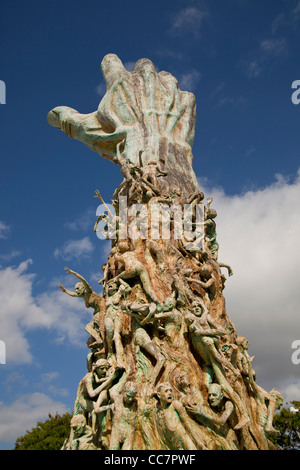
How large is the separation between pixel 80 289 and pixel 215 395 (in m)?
3.15

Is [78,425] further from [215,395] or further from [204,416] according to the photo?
[215,395]

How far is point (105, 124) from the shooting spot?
41.2ft

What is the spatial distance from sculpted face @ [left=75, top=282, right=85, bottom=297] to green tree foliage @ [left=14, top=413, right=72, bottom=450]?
10059 mm

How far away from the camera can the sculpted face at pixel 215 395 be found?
642cm

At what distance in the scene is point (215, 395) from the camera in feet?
21.1

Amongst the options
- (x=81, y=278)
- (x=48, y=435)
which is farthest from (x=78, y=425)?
(x=48, y=435)

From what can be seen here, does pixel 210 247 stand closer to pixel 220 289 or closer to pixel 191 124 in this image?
pixel 220 289

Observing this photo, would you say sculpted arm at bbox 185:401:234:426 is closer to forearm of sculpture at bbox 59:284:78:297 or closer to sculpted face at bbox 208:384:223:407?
sculpted face at bbox 208:384:223:407

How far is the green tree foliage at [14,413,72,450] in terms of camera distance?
15.6 m

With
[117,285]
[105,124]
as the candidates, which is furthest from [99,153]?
[117,285]

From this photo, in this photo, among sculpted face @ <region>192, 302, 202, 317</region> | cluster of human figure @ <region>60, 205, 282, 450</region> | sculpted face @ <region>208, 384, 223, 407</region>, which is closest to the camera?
cluster of human figure @ <region>60, 205, 282, 450</region>

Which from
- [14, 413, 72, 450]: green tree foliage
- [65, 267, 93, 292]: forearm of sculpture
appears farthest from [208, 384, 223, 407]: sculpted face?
[14, 413, 72, 450]: green tree foliage
